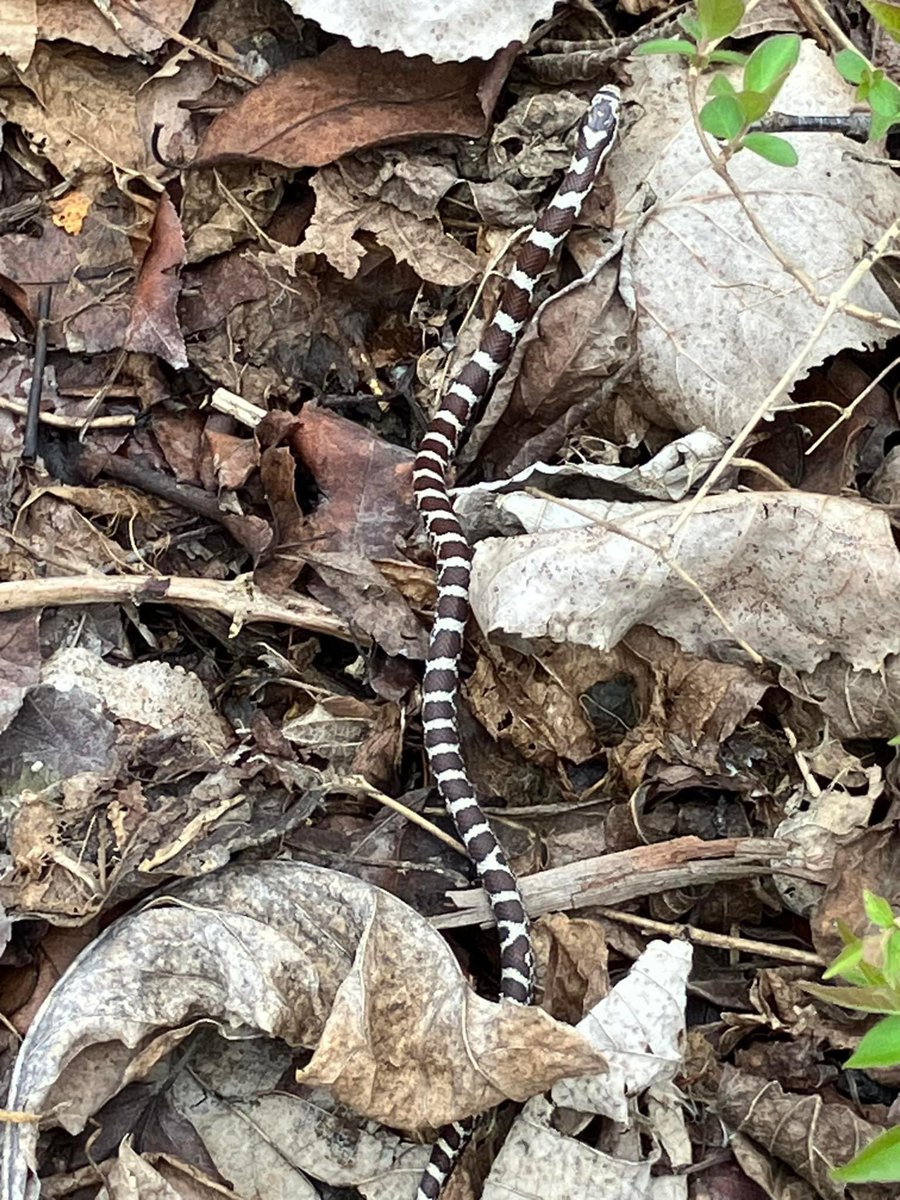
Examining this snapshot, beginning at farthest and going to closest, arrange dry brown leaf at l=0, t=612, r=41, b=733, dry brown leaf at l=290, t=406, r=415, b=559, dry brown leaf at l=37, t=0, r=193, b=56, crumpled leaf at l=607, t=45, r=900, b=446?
dry brown leaf at l=37, t=0, r=193, b=56 → dry brown leaf at l=290, t=406, r=415, b=559 → crumpled leaf at l=607, t=45, r=900, b=446 → dry brown leaf at l=0, t=612, r=41, b=733

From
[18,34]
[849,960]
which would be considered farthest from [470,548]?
[18,34]

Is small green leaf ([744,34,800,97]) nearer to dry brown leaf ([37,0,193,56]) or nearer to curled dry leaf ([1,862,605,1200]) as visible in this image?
curled dry leaf ([1,862,605,1200])

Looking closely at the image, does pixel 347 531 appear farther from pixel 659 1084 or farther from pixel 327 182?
pixel 659 1084

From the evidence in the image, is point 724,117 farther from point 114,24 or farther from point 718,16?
point 114,24

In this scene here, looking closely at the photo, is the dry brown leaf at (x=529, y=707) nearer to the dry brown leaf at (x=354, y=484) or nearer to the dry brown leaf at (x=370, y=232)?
the dry brown leaf at (x=354, y=484)

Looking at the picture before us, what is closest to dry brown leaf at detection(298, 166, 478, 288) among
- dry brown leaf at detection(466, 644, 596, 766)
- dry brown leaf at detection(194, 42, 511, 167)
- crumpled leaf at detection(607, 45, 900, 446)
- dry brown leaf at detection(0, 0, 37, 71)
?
dry brown leaf at detection(194, 42, 511, 167)

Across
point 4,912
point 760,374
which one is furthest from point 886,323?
point 4,912

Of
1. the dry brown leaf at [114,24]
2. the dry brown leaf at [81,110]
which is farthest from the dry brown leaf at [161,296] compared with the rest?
the dry brown leaf at [114,24]
